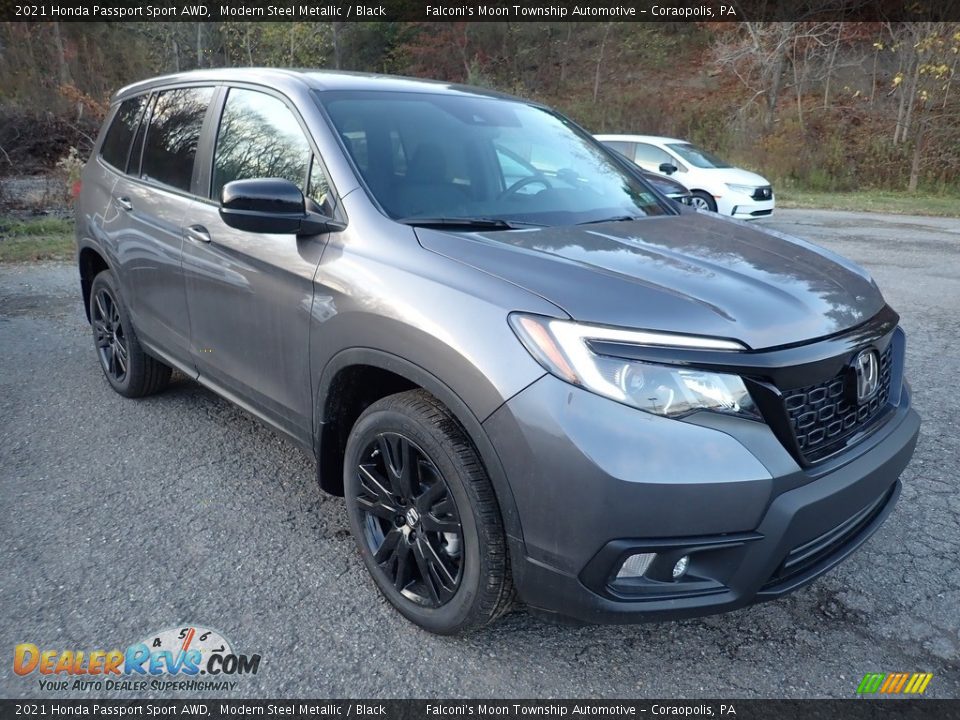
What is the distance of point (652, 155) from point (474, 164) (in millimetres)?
11547

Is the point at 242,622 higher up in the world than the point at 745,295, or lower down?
lower down

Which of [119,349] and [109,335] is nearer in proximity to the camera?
[119,349]

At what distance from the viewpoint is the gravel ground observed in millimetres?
2211

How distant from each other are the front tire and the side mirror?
0.71 m

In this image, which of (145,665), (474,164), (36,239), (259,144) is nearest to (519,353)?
(474,164)

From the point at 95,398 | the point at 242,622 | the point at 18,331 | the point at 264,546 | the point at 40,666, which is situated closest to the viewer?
the point at 40,666

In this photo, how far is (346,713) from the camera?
81.8 inches

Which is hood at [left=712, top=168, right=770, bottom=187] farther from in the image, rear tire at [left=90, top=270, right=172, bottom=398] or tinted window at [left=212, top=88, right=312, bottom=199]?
tinted window at [left=212, top=88, right=312, bottom=199]

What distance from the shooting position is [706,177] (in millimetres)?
13125

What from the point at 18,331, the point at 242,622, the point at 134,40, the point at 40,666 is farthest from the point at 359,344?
the point at 134,40

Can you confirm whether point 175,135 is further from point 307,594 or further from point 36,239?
point 36,239

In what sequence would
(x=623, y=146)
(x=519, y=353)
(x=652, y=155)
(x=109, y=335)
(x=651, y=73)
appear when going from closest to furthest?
(x=519, y=353), (x=109, y=335), (x=652, y=155), (x=623, y=146), (x=651, y=73)

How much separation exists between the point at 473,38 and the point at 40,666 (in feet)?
121

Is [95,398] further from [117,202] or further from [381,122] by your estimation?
[381,122]
